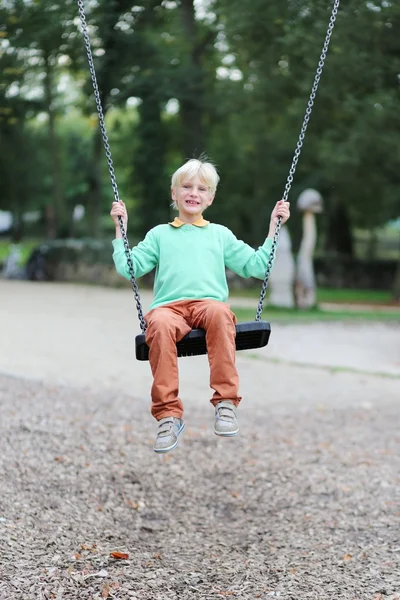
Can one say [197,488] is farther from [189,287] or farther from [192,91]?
[192,91]

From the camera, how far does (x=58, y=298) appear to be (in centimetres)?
2062

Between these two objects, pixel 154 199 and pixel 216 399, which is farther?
pixel 154 199

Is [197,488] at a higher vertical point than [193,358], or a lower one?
higher

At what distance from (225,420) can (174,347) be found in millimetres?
417

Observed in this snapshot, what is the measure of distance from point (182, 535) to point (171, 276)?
7.27ft

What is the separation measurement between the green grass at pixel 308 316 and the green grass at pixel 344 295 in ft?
16.3

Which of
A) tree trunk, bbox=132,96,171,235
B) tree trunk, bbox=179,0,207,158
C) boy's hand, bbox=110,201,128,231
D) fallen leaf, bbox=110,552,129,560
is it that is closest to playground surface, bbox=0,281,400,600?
fallen leaf, bbox=110,552,129,560

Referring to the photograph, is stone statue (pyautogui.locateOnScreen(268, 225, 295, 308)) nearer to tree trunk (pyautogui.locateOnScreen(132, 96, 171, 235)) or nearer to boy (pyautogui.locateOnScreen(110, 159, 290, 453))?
tree trunk (pyautogui.locateOnScreen(132, 96, 171, 235))

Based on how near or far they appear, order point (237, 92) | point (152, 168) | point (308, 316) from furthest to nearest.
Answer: point (152, 168) → point (237, 92) → point (308, 316)

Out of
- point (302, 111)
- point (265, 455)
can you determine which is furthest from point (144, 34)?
point (265, 455)

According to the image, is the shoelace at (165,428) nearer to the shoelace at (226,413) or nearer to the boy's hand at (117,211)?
the shoelace at (226,413)

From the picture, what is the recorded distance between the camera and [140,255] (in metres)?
4.49

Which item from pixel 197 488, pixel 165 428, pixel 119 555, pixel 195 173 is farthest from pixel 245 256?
pixel 197 488

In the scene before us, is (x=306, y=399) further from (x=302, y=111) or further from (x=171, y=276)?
(x=302, y=111)
